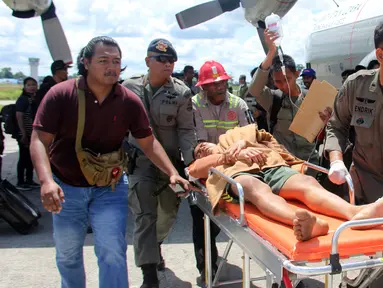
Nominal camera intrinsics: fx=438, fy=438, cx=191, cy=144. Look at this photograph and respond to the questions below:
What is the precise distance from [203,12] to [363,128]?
8.87 metres

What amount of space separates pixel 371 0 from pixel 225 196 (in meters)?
10.0

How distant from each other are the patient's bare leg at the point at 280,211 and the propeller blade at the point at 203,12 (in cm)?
867

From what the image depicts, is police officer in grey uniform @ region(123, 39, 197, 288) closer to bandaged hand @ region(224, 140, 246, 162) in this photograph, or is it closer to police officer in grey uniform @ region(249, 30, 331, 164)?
bandaged hand @ region(224, 140, 246, 162)

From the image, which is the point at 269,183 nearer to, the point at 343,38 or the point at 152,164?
the point at 152,164

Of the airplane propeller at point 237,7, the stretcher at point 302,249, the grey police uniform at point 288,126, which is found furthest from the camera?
the airplane propeller at point 237,7

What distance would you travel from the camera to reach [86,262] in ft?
14.0

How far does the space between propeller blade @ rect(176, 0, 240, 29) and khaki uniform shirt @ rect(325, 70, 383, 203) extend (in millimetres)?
8343

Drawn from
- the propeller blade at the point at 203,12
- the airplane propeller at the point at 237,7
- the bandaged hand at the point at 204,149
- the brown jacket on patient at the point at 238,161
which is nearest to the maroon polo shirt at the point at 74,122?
the brown jacket on patient at the point at 238,161

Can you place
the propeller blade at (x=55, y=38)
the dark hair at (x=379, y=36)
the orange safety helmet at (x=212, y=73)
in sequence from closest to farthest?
the dark hair at (x=379, y=36) < the orange safety helmet at (x=212, y=73) < the propeller blade at (x=55, y=38)

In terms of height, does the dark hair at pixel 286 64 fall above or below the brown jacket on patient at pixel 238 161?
above

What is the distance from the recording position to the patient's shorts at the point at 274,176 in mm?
2942

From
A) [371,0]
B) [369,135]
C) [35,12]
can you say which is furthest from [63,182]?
[371,0]

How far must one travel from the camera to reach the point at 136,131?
307 centimetres

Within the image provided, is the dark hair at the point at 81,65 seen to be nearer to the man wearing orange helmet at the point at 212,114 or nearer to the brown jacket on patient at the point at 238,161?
the brown jacket on patient at the point at 238,161
